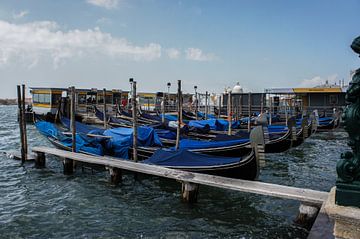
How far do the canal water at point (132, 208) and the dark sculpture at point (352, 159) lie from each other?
360 centimetres

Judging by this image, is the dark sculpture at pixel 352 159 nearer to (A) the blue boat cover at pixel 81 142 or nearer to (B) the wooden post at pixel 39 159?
(A) the blue boat cover at pixel 81 142

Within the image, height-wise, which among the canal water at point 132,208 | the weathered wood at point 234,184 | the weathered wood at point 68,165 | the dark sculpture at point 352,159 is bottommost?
the canal water at point 132,208

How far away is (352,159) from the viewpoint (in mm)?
1943

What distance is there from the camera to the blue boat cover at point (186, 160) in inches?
283

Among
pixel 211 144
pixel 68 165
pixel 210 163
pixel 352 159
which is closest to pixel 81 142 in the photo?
pixel 68 165

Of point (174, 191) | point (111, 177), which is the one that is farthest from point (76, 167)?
point (174, 191)

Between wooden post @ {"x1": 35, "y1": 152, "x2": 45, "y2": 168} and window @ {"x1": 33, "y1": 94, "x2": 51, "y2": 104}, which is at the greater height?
window @ {"x1": 33, "y1": 94, "x2": 51, "y2": 104}

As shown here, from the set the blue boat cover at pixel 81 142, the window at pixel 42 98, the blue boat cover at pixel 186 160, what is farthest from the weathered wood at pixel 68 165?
the window at pixel 42 98

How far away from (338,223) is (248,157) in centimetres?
493

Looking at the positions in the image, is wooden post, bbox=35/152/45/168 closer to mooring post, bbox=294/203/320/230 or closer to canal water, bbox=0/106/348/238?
canal water, bbox=0/106/348/238

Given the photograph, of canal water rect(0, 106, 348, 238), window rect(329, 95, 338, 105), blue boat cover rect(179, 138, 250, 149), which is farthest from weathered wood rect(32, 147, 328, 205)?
window rect(329, 95, 338, 105)

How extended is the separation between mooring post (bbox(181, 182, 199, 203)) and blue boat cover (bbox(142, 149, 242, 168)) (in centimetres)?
83

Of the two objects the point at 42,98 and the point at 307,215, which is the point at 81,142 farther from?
the point at 42,98

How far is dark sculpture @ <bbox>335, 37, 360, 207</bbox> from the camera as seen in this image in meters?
1.90
